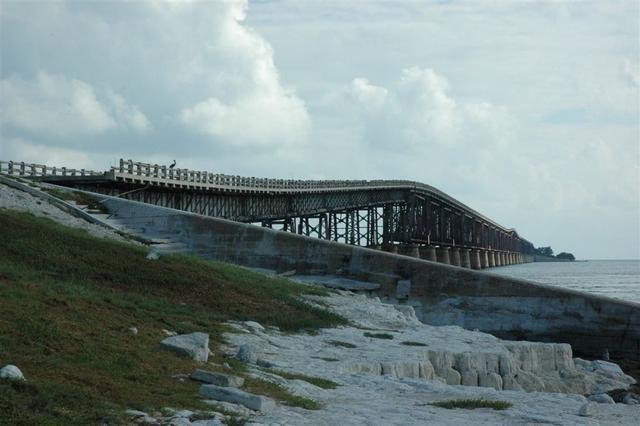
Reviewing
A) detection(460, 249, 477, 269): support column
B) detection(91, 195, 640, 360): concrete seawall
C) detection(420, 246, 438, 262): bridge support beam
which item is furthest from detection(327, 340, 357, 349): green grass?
detection(460, 249, 477, 269): support column

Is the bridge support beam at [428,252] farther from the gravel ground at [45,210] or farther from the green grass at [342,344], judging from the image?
the green grass at [342,344]

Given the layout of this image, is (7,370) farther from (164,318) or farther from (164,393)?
(164,318)

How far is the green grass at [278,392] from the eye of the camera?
40.8 ft

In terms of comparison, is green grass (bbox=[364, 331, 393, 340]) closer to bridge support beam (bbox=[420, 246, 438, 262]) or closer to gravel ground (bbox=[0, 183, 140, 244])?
gravel ground (bbox=[0, 183, 140, 244])

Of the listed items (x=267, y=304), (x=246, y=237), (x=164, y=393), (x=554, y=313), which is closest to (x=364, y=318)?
(x=267, y=304)

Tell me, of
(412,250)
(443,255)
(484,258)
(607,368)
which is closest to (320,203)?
(412,250)

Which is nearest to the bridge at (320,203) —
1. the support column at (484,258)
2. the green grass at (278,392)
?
the support column at (484,258)

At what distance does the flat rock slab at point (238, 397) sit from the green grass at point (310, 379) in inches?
101

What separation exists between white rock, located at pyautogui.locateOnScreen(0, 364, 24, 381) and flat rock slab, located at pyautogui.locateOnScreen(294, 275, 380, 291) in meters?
20.7

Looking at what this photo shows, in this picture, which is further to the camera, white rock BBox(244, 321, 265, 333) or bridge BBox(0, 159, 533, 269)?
bridge BBox(0, 159, 533, 269)

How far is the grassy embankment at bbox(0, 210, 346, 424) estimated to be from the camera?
10688mm

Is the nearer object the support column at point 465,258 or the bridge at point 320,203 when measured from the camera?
the bridge at point 320,203

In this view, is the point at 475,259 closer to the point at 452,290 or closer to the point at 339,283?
the point at 339,283

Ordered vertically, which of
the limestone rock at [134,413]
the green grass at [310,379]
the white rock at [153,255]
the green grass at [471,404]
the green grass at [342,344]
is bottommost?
the green grass at [471,404]
